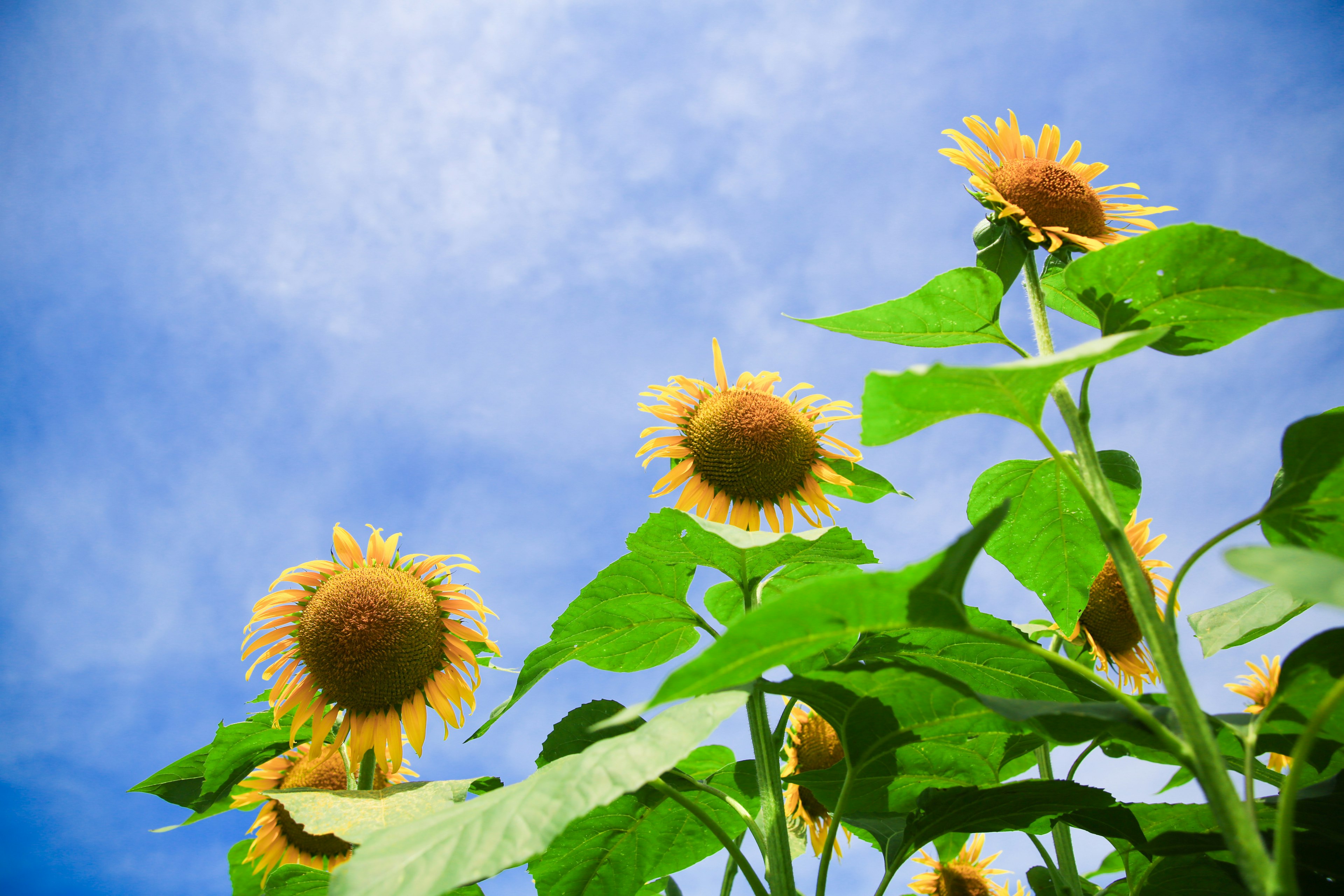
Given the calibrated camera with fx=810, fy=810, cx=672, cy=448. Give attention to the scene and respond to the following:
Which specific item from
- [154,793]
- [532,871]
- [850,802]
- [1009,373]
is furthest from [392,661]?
[1009,373]

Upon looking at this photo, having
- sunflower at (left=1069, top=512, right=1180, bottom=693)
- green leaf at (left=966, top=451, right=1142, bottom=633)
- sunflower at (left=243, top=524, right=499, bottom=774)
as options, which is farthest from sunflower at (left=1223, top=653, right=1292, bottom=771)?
sunflower at (left=243, top=524, right=499, bottom=774)

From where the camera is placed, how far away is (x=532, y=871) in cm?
193

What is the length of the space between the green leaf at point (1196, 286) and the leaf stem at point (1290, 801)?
0.70 meters

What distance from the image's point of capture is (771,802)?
1.71 metres

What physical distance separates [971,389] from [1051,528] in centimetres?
82

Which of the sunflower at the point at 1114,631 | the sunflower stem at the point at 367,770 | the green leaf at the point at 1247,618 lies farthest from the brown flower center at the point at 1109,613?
the sunflower stem at the point at 367,770

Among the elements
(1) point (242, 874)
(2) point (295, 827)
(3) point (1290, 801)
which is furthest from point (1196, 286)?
(1) point (242, 874)

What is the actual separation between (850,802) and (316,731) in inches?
62.3

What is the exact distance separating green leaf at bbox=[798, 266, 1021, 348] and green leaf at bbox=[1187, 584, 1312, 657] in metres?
0.89

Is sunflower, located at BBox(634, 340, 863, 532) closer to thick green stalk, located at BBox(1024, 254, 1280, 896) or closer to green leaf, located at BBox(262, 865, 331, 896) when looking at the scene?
thick green stalk, located at BBox(1024, 254, 1280, 896)

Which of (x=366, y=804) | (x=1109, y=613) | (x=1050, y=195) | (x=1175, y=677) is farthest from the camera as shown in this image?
(x=1109, y=613)

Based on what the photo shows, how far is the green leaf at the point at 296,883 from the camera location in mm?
2008

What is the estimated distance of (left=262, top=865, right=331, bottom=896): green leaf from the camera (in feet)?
6.59

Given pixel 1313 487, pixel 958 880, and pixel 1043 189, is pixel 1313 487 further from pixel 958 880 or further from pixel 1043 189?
pixel 958 880
